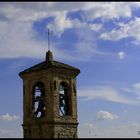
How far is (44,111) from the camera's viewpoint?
24812mm

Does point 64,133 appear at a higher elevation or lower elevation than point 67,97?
lower

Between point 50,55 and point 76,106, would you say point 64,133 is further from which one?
point 50,55

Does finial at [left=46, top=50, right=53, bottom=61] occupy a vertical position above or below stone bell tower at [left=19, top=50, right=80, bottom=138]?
above

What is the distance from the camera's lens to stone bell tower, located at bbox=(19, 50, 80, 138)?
2405 cm

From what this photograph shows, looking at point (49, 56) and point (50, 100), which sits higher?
point (49, 56)

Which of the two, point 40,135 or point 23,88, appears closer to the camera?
point 40,135

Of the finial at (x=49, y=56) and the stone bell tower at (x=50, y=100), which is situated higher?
the finial at (x=49, y=56)

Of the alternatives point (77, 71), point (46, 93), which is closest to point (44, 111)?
point (46, 93)

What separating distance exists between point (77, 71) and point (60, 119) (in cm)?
344

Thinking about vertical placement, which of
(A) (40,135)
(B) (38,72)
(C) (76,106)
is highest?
(B) (38,72)

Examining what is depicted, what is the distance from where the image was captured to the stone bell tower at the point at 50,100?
2405cm

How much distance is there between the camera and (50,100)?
2406 cm

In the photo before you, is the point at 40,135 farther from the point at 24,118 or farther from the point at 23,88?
the point at 23,88

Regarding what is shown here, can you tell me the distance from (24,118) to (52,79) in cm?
310
